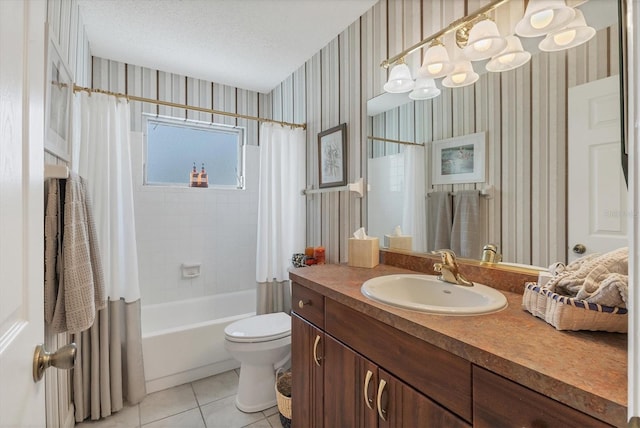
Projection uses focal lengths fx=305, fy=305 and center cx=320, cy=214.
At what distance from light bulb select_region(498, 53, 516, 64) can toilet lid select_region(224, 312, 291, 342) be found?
178 cm

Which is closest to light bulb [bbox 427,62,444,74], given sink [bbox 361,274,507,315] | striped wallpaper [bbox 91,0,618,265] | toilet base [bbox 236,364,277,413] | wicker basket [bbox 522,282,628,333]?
striped wallpaper [bbox 91,0,618,265]

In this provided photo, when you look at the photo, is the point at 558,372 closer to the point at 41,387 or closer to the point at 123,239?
the point at 41,387

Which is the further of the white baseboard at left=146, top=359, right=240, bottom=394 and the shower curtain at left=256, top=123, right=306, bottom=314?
the shower curtain at left=256, top=123, right=306, bottom=314

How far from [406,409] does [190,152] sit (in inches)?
109

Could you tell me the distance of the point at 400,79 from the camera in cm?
158

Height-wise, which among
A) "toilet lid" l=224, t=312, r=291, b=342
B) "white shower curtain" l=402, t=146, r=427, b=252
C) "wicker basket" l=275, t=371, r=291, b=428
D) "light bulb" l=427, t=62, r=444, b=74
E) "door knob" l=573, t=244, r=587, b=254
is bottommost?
"wicker basket" l=275, t=371, r=291, b=428

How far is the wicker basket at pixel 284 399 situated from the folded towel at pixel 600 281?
1.45 metres

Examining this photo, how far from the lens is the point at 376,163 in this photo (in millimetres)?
1851

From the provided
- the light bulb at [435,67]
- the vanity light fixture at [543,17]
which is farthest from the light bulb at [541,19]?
the light bulb at [435,67]

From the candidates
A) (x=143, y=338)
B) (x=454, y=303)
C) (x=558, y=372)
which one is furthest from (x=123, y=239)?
(x=558, y=372)

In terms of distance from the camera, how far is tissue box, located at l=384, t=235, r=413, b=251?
1.64m

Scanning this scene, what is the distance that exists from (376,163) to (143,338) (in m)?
1.90

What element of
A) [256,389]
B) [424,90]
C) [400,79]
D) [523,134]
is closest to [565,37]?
[523,134]

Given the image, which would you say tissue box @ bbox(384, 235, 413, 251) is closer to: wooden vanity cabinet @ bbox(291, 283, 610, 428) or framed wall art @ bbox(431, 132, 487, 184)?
framed wall art @ bbox(431, 132, 487, 184)
